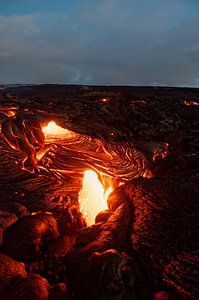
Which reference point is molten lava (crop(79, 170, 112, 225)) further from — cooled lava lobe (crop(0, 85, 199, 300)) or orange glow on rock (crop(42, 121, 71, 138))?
orange glow on rock (crop(42, 121, 71, 138))

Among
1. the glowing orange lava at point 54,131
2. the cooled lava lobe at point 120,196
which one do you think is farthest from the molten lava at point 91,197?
the glowing orange lava at point 54,131

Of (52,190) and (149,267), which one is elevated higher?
(52,190)

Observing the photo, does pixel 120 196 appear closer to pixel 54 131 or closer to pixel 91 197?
pixel 91 197

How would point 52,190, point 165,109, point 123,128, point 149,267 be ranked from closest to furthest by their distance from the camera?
point 149,267
point 52,190
point 123,128
point 165,109

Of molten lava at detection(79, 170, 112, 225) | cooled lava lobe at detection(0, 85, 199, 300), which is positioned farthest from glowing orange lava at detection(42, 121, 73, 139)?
molten lava at detection(79, 170, 112, 225)

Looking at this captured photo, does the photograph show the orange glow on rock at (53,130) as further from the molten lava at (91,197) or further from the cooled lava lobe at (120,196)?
the molten lava at (91,197)

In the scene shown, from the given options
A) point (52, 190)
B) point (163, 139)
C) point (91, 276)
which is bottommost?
point (91, 276)

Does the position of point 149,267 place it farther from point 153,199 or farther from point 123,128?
point 123,128

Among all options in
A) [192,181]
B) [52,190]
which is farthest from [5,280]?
[192,181]

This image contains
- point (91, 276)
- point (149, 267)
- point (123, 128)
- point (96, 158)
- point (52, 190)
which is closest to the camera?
point (91, 276)
